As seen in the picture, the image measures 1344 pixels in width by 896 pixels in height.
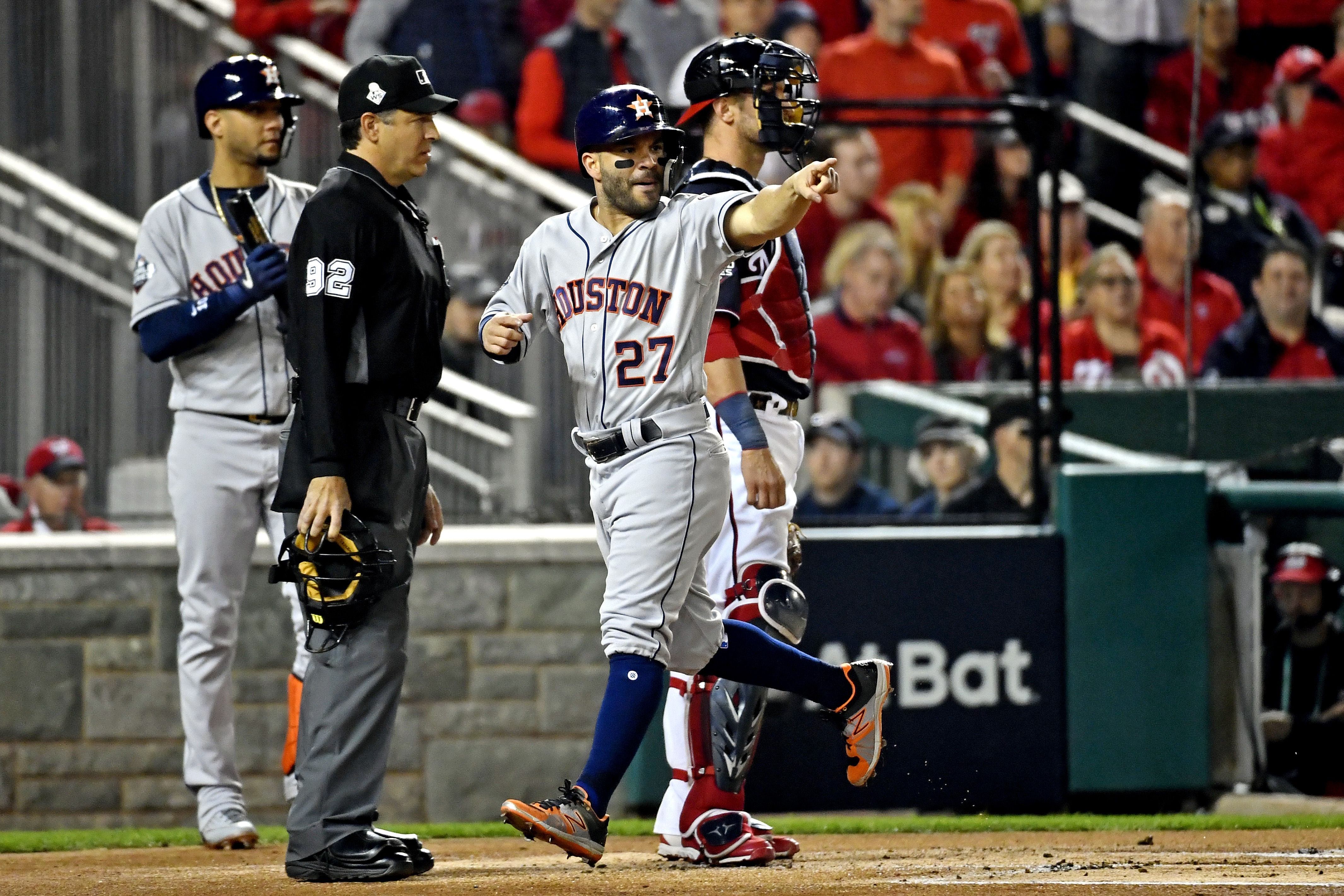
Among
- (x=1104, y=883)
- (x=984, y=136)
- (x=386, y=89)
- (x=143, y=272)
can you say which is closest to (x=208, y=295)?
(x=143, y=272)

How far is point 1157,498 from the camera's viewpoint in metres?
6.57

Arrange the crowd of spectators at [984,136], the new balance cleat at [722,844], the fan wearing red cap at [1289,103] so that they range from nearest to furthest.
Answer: the new balance cleat at [722,844], the crowd of spectators at [984,136], the fan wearing red cap at [1289,103]

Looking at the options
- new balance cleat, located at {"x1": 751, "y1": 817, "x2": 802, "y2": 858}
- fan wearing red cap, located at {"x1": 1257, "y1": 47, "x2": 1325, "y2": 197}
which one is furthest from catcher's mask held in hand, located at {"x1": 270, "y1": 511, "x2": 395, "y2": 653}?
fan wearing red cap, located at {"x1": 1257, "y1": 47, "x2": 1325, "y2": 197}

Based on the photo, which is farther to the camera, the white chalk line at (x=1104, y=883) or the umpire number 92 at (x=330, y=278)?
the umpire number 92 at (x=330, y=278)

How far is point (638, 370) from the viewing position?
426cm

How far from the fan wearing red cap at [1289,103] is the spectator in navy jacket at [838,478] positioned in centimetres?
383

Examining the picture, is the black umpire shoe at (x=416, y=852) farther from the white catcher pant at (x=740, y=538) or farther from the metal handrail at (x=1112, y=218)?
the metal handrail at (x=1112, y=218)

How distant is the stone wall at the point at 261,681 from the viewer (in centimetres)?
670

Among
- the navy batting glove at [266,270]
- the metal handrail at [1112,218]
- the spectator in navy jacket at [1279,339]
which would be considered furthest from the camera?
the metal handrail at [1112,218]

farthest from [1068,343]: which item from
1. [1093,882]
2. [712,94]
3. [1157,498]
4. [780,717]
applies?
[1093,882]

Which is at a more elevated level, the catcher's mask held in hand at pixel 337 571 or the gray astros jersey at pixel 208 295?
the gray astros jersey at pixel 208 295

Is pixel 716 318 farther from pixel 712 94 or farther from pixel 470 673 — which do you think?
pixel 470 673

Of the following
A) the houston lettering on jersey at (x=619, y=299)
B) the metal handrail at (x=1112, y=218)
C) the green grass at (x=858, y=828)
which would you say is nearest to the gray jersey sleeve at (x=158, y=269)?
the houston lettering on jersey at (x=619, y=299)

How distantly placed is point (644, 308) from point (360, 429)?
70 centimetres
